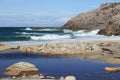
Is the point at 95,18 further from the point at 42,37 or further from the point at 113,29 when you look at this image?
the point at 42,37

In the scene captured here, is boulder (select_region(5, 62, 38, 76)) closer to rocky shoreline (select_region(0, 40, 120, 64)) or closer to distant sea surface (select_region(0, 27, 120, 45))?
rocky shoreline (select_region(0, 40, 120, 64))

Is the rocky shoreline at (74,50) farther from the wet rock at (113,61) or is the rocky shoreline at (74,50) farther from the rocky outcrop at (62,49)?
the wet rock at (113,61)

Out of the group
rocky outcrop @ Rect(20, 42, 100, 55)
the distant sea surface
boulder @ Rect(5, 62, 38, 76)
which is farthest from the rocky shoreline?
the distant sea surface

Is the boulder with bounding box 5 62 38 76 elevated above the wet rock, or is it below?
above

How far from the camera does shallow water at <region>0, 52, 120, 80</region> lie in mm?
24781

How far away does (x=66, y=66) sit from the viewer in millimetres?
29328

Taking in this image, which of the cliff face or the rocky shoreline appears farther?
the cliff face

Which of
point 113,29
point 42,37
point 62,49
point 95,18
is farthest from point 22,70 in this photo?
point 95,18

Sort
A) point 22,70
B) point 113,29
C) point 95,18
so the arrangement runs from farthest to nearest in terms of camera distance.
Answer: point 95,18
point 113,29
point 22,70

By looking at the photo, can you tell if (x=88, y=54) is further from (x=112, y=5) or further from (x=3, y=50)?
(x=112, y=5)

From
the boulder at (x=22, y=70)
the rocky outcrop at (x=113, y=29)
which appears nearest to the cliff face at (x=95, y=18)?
the rocky outcrop at (x=113, y=29)

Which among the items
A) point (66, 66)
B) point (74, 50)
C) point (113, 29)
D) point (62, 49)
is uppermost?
point (113, 29)

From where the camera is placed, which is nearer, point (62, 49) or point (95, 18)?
point (62, 49)

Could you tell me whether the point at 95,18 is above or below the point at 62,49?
above
